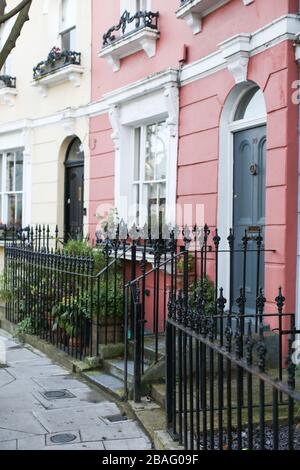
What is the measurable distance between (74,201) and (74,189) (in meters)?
0.21

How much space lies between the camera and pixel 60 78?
32.9 ft

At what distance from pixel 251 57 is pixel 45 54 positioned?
17.8 feet

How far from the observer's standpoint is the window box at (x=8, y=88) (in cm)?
1141

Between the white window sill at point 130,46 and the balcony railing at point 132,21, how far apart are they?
0.08m

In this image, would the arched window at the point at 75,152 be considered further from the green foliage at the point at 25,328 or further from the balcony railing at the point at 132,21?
the green foliage at the point at 25,328

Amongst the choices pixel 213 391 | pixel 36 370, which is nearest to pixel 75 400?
pixel 36 370

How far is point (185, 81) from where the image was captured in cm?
738

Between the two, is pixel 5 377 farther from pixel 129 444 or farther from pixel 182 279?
pixel 129 444

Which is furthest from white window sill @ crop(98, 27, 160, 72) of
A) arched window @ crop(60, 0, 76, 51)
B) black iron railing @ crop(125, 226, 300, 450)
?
black iron railing @ crop(125, 226, 300, 450)

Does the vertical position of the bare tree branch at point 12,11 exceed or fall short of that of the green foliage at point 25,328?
it exceeds it

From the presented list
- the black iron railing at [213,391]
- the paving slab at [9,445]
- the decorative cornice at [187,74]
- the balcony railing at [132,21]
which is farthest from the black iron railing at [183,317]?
A: the balcony railing at [132,21]

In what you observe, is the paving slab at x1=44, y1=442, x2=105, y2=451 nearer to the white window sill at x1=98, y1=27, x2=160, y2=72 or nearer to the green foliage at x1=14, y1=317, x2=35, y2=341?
the green foliage at x1=14, y1=317, x2=35, y2=341
